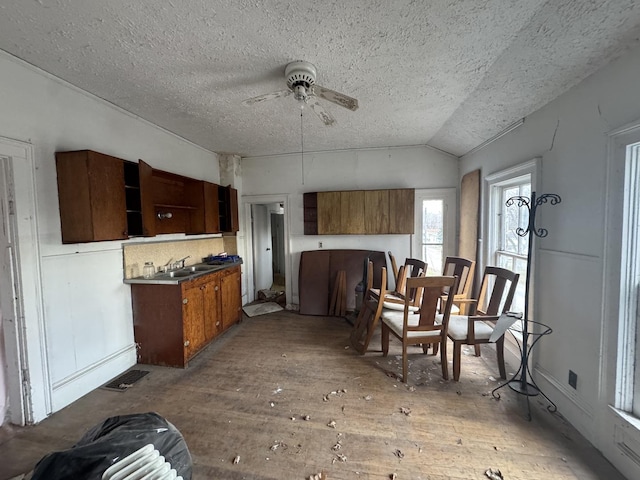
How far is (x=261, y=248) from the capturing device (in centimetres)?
540

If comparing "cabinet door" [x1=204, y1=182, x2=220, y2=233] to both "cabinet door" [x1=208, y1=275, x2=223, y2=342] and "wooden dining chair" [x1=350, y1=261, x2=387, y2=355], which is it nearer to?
"cabinet door" [x1=208, y1=275, x2=223, y2=342]

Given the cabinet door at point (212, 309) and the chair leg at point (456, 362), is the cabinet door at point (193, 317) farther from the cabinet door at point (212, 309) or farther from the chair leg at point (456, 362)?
the chair leg at point (456, 362)

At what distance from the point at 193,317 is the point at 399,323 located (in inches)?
89.1

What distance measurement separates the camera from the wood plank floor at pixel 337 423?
1.60m

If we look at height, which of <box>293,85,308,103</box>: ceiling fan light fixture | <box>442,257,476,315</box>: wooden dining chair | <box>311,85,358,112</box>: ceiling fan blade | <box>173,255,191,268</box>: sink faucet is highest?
<box>293,85,308,103</box>: ceiling fan light fixture

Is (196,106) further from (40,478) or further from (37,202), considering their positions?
(40,478)

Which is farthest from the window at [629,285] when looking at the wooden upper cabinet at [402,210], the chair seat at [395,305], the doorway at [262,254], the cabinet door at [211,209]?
the doorway at [262,254]

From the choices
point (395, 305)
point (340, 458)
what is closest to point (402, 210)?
point (395, 305)

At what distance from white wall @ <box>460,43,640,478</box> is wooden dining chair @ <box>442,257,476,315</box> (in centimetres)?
73

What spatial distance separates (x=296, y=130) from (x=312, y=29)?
5.95 ft

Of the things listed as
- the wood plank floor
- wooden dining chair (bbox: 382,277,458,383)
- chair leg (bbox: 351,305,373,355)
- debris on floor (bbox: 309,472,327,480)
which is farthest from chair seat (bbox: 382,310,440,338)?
debris on floor (bbox: 309,472,327,480)

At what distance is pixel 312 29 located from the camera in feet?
5.27

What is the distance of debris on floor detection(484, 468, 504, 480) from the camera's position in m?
1.51

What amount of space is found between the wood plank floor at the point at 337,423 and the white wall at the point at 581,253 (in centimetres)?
23
